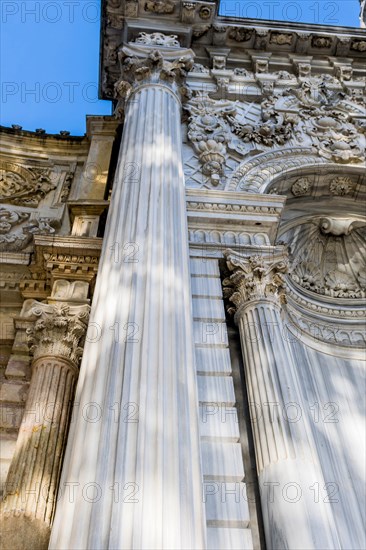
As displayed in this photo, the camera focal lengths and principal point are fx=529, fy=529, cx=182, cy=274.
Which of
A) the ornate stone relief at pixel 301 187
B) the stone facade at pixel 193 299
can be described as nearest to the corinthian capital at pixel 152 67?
the stone facade at pixel 193 299

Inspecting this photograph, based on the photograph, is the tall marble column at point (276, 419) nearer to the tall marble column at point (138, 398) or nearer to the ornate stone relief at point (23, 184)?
the tall marble column at point (138, 398)

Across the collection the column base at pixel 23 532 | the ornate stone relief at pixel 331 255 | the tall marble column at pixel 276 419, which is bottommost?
the column base at pixel 23 532

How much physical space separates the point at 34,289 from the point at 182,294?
3.56 metres

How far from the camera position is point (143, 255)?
6.32 m

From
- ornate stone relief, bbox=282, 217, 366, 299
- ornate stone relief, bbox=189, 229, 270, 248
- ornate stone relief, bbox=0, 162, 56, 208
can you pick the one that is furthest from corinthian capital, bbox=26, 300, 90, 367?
ornate stone relief, bbox=282, 217, 366, 299

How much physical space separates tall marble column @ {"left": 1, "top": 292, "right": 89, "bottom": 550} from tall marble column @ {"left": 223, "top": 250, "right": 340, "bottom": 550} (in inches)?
87.0

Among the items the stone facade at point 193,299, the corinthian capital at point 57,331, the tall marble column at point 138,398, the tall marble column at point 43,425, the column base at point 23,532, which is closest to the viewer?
the tall marble column at point 138,398

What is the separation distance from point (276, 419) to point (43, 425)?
8.76ft

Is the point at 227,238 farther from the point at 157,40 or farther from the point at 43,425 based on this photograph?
the point at 157,40

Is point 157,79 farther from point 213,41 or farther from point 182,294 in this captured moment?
point 182,294

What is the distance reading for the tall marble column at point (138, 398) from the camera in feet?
12.2

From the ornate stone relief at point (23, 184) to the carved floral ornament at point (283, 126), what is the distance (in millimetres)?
3341

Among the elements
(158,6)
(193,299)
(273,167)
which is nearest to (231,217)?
(193,299)

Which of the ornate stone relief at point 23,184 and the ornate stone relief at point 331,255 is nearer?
the ornate stone relief at point 23,184
